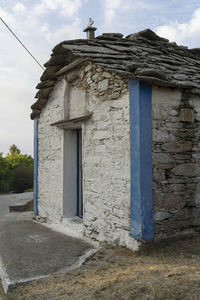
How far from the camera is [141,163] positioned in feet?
13.5

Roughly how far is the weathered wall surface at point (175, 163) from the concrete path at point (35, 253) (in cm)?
140

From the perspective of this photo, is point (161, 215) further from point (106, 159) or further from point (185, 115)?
point (185, 115)

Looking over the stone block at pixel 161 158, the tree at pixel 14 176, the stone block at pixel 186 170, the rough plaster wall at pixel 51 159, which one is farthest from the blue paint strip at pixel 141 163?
the tree at pixel 14 176

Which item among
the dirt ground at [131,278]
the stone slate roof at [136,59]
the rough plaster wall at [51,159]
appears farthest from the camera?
the rough plaster wall at [51,159]

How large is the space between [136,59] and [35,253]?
3.64 metres

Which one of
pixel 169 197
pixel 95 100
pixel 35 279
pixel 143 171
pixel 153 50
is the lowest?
pixel 35 279

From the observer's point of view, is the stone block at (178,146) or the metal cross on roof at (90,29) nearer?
the stone block at (178,146)

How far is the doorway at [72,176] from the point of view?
605cm

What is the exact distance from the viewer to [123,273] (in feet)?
10.7

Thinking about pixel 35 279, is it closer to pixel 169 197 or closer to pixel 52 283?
pixel 52 283

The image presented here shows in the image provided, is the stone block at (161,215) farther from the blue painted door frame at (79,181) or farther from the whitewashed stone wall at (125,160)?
the blue painted door frame at (79,181)

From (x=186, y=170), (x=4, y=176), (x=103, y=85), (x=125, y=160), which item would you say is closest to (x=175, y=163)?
(x=186, y=170)

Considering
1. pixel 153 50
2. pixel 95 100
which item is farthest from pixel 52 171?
pixel 153 50

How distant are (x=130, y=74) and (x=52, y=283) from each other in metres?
3.05
